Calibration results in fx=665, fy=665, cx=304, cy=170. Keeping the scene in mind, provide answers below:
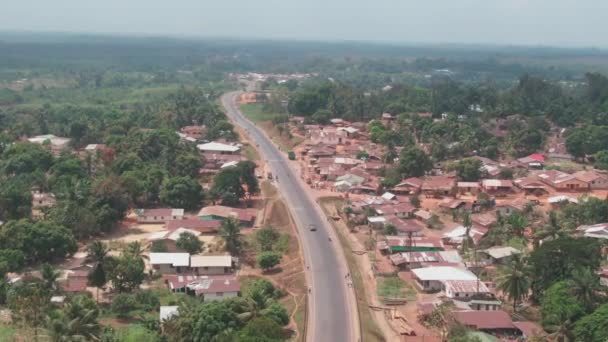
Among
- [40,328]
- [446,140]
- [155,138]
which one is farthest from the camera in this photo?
[446,140]

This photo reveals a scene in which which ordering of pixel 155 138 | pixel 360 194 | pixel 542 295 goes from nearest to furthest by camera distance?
pixel 542 295 < pixel 360 194 < pixel 155 138

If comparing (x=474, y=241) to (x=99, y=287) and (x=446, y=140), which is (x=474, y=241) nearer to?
(x=99, y=287)

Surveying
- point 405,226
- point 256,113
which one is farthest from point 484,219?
point 256,113

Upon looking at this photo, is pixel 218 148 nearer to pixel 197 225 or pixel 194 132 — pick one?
pixel 194 132

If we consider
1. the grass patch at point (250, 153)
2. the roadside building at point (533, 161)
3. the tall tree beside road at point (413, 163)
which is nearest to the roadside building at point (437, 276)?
the tall tree beside road at point (413, 163)

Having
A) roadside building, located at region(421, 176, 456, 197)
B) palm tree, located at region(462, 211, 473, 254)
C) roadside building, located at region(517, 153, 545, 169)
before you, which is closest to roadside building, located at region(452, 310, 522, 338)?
palm tree, located at region(462, 211, 473, 254)

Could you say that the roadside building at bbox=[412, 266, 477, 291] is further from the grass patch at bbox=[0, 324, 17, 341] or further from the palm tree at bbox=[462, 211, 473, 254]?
the grass patch at bbox=[0, 324, 17, 341]

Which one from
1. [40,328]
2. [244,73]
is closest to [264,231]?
[40,328]
